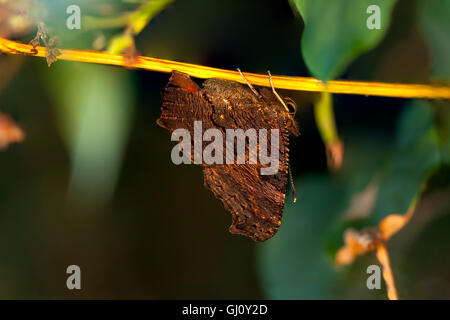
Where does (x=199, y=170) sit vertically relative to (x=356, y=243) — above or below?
above

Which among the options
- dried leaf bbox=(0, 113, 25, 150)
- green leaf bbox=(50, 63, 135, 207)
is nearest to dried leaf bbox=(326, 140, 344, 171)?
green leaf bbox=(50, 63, 135, 207)

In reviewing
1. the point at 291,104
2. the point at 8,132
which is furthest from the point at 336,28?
the point at 8,132

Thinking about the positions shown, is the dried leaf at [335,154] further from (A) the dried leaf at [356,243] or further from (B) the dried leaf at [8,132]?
(B) the dried leaf at [8,132]

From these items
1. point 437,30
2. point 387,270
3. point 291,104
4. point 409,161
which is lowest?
point 387,270

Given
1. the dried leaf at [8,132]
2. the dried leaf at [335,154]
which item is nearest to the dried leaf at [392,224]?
the dried leaf at [335,154]

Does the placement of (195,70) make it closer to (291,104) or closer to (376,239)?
(291,104)

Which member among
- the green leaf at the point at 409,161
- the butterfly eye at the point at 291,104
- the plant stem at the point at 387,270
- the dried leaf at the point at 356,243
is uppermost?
the butterfly eye at the point at 291,104

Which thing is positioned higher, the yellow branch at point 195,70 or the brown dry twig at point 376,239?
the yellow branch at point 195,70
